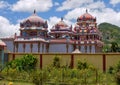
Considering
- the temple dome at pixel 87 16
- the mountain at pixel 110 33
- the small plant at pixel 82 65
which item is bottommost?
the small plant at pixel 82 65

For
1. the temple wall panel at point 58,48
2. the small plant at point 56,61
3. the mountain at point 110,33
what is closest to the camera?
the small plant at point 56,61

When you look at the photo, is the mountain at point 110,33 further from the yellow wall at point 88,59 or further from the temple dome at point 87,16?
the yellow wall at point 88,59

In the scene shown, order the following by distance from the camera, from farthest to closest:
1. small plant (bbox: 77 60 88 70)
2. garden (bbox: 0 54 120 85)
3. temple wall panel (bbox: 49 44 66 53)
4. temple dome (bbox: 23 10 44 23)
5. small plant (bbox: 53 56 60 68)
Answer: temple dome (bbox: 23 10 44 23) → temple wall panel (bbox: 49 44 66 53) → small plant (bbox: 53 56 60 68) → small plant (bbox: 77 60 88 70) → garden (bbox: 0 54 120 85)

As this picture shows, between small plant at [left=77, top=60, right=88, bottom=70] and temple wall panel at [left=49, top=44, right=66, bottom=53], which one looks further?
temple wall panel at [left=49, top=44, right=66, bottom=53]

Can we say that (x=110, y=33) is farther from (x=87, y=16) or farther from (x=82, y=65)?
(x=82, y=65)

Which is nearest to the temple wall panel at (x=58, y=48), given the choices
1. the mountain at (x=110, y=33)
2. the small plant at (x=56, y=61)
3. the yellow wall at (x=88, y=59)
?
the yellow wall at (x=88, y=59)

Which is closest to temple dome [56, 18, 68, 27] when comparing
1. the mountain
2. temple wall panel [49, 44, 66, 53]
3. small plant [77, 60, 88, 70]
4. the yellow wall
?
temple wall panel [49, 44, 66, 53]

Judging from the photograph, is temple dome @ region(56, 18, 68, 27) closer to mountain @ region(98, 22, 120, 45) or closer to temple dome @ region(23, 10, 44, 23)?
temple dome @ region(23, 10, 44, 23)

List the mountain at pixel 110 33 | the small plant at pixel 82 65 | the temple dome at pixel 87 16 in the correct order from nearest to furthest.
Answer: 1. the small plant at pixel 82 65
2. the temple dome at pixel 87 16
3. the mountain at pixel 110 33

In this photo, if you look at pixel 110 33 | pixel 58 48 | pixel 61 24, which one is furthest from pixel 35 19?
pixel 110 33

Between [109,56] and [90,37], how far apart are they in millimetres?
20234

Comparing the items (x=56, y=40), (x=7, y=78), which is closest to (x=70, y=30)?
(x=56, y=40)

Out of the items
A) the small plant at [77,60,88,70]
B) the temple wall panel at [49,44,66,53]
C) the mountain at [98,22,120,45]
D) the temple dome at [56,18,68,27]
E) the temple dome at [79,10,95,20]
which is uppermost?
the mountain at [98,22,120,45]

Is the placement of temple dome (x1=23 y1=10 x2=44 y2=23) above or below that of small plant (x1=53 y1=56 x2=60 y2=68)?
above
